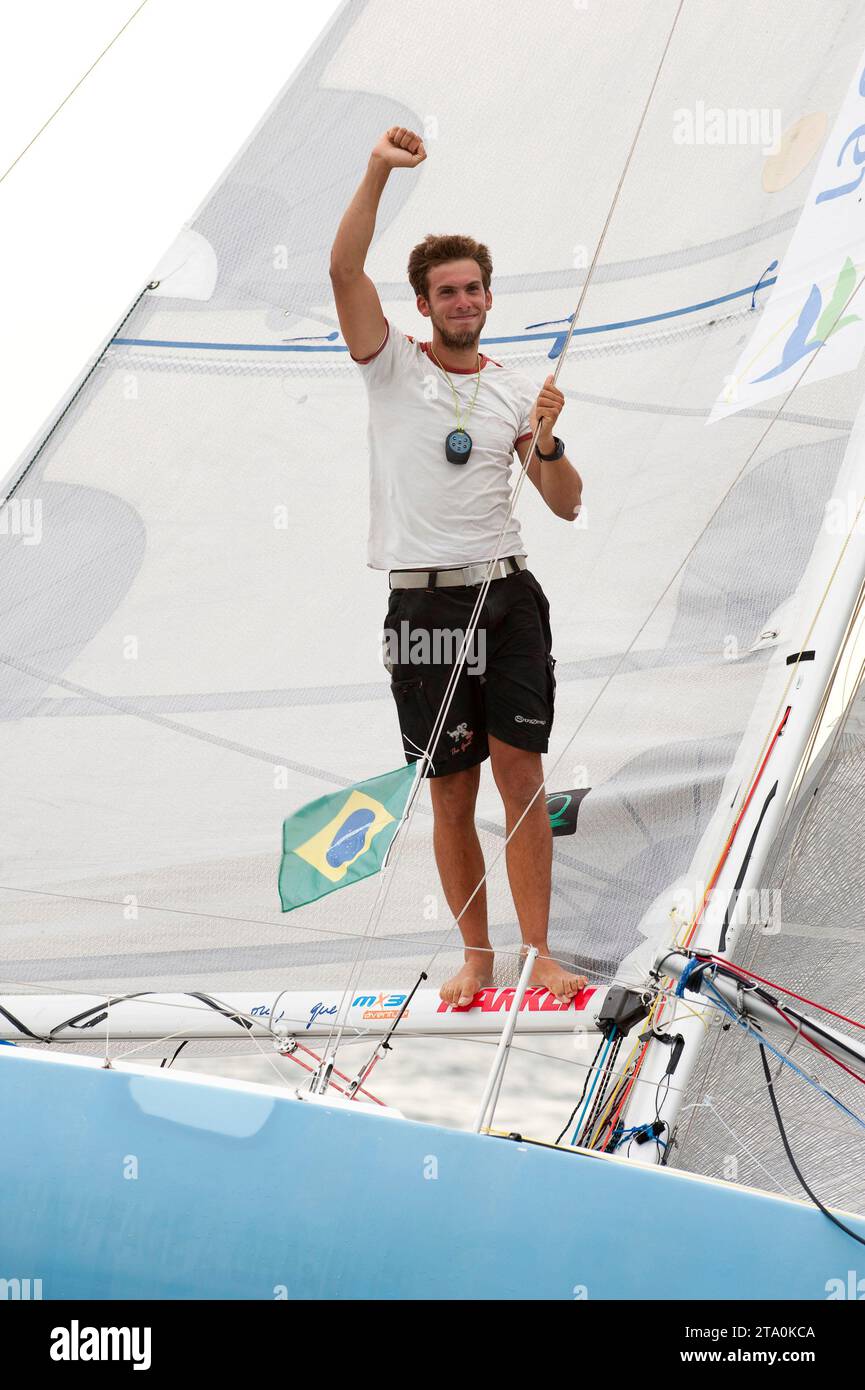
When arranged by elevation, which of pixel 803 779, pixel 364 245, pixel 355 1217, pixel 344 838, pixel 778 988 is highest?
pixel 364 245

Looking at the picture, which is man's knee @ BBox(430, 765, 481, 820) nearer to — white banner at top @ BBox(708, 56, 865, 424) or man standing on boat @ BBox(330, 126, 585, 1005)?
man standing on boat @ BBox(330, 126, 585, 1005)

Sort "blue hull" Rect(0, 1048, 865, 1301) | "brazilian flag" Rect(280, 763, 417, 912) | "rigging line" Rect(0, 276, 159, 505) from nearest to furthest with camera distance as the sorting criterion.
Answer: "blue hull" Rect(0, 1048, 865, 1301) → "brazilian flag" Rect(280, 763, 417, 912) → "rigging line" Rect(0, 276, 159, 505)

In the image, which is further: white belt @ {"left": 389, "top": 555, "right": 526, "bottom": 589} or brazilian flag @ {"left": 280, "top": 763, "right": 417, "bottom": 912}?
white belt @ {"left": 389, "top": 555, "right": 526, "bottom": 589}

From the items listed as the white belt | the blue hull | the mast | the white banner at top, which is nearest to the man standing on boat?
the white belt

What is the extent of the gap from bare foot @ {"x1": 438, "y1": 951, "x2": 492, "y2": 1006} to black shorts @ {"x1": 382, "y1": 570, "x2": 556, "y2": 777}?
0.22 meters

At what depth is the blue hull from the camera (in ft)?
4.57

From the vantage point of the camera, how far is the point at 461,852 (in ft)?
6.11

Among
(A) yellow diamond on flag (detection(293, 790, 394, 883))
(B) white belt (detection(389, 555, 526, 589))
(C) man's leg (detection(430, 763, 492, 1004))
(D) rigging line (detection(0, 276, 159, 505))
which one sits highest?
(D) rigging line (detection(0, 276, 159, 505))

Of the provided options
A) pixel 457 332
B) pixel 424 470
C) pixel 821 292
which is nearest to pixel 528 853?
pixel 424 470

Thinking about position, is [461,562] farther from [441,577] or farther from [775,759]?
[775,759]

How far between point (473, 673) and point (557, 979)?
1.16ft

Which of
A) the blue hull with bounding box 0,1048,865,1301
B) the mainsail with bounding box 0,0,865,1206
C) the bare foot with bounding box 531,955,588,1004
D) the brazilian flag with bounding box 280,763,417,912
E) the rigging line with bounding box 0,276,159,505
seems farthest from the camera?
the rigging line with bounding box 0,276,159,505

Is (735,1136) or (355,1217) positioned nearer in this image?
(355,1217)
